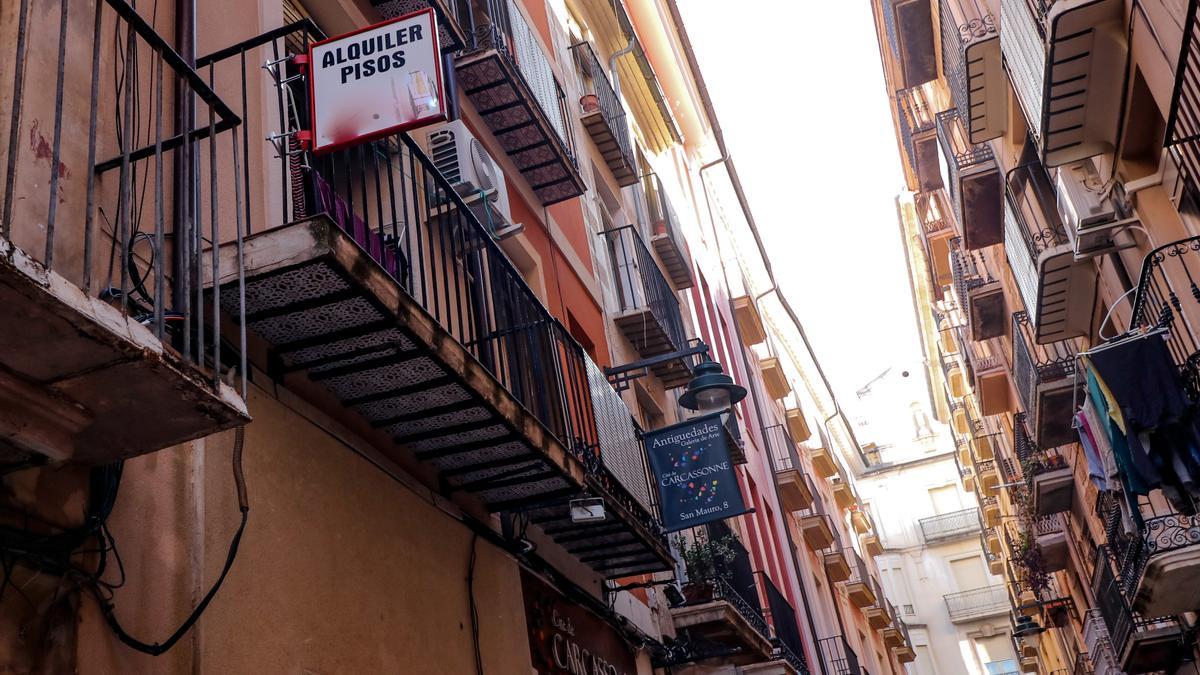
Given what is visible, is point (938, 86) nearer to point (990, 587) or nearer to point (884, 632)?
point (884, 632)

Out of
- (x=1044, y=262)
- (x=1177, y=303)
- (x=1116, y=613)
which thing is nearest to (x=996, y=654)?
(x=1116, y=613)

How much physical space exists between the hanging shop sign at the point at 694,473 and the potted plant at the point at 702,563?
1.73 meters

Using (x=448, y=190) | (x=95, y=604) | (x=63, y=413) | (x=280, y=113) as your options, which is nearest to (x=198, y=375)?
(x=63, y=413)

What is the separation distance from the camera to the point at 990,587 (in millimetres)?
51094

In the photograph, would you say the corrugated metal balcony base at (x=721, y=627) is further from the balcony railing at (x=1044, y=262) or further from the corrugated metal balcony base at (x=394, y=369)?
the balcony railing at (x=1044, y=262)

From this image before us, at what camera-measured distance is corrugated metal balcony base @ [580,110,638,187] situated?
53.2ft

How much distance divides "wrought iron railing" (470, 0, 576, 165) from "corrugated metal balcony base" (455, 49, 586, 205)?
17 cm

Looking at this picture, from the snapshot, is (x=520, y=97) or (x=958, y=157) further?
(x=958, y=157)

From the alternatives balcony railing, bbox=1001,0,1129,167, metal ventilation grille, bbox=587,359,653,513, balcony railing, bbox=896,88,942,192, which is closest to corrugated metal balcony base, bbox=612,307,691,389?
metal ventilation grille, bbox=587,359,653,513

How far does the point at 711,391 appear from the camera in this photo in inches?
453

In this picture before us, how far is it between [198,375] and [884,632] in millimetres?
35464

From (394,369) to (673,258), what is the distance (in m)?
13.1

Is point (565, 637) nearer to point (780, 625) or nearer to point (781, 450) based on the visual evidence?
point (780, 625)

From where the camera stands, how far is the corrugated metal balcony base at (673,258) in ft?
60.8
